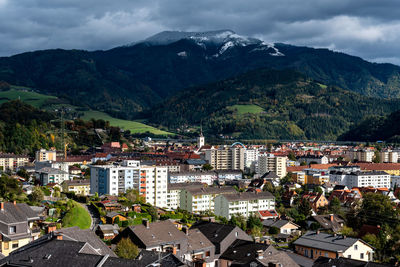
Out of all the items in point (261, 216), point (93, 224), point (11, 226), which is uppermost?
point (11, 226)

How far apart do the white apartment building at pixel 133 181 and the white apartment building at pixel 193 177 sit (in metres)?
18.4

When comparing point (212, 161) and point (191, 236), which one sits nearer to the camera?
point (191, 236)

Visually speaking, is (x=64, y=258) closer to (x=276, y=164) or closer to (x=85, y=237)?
(x=85, y=237)

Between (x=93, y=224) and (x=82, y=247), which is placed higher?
(x=82, y=247)

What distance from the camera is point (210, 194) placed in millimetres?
72500

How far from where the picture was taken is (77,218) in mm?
43938

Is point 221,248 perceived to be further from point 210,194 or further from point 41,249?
point 210,194

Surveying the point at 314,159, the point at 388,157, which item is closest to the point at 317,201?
the point at 314,159

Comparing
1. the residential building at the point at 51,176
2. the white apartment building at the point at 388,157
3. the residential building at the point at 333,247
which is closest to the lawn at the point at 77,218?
the residential building at the point at 333,247

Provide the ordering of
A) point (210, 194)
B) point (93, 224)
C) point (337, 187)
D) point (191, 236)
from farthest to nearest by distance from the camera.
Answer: point (337, 187) → point (210, 194) → point (93, 224) → point (191, 236)

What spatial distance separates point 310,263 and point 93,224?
1894cm

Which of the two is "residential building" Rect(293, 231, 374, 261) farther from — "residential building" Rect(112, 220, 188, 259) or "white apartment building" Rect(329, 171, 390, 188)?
"white apartment building" Rect(329, 171, 390, 188)

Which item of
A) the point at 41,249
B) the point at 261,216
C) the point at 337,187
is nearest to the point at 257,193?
the point at 261,216

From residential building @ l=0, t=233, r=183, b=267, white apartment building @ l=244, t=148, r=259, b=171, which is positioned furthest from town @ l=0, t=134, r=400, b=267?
white apartment building @ l=244, t=148, r=259, b=171
